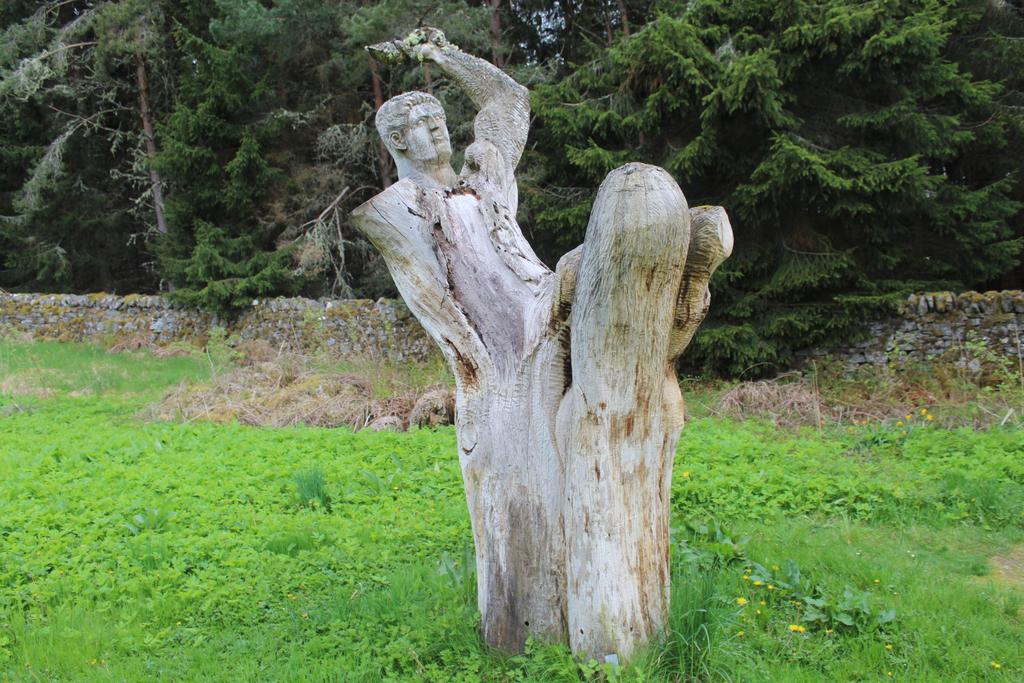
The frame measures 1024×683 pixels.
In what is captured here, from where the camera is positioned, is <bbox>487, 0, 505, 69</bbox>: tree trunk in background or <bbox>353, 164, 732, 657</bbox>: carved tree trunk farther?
<bbox>487, 0, 505, 69</bbox>: tree trunk in background

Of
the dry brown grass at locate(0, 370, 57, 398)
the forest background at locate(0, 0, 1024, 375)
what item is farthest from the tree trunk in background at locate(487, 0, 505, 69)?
the dry brown grass at locate(0, 370, 57, 398)

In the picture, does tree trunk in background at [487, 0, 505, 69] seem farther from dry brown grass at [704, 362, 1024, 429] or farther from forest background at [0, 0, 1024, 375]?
dry brown grass at [704, 362, 1024, 429]

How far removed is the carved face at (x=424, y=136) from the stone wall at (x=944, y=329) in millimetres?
7911

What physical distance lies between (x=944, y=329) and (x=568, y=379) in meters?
8.63

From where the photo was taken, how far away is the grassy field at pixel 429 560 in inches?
130

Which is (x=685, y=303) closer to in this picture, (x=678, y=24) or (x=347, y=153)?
(x=678, y=24)

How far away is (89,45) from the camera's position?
20.5 meters

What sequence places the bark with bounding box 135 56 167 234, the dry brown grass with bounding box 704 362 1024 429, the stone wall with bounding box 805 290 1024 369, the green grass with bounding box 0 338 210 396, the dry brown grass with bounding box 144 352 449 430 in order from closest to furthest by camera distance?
the dry brown grass with bounding box 704 362 1024 429 → the dry brown grass with bounding box 144 352 449 430 → the stone wall with bounding box 805 290 1024 369 → the green grass with bounding box 0 338 210 396 → the bark with bounding box 135 56 167 234

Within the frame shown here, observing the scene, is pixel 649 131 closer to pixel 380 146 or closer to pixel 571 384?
pixel 380 146

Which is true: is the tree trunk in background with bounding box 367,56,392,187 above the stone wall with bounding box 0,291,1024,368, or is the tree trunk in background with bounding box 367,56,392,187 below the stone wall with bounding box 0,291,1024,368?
above

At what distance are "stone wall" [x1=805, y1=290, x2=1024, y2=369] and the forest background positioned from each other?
0.30 metres

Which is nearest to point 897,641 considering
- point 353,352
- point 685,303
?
point 685,303

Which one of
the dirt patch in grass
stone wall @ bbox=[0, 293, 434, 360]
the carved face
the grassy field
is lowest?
the dirt patch in grass

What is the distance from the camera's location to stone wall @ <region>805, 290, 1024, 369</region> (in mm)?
9454
